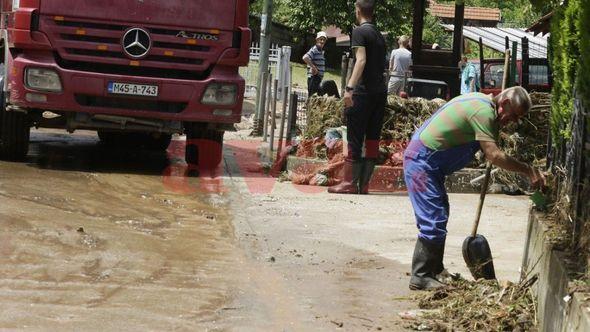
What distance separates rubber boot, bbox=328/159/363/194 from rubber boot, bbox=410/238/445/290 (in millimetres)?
4444

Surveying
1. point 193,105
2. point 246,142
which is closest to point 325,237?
point 193,105

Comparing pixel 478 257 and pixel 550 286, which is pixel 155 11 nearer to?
pixel 478 257

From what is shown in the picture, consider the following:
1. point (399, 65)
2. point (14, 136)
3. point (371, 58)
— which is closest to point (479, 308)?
point (371, 58)

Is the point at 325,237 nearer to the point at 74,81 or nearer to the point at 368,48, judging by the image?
the point at 368,48

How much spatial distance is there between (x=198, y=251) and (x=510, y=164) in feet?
→ 8.87

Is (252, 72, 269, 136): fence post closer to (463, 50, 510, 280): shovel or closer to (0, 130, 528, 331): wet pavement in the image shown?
(0, 130, 528, 331): wet pavement

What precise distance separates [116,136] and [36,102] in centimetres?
351

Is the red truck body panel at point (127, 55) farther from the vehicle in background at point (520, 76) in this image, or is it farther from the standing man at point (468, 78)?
the standing man at point (468, 78)

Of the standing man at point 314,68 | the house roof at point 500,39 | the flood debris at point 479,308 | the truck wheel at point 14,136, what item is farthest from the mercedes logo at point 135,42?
the house roof at point 500,39

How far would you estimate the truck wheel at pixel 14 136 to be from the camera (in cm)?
1328

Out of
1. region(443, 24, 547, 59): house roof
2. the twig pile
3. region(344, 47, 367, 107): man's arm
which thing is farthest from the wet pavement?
region(443, 24, 547, 59): house roof

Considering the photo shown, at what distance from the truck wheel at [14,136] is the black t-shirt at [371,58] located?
13.4 feet

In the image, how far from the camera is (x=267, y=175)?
1395cm

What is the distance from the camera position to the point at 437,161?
7531mm
